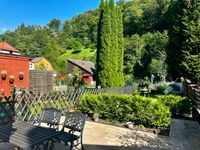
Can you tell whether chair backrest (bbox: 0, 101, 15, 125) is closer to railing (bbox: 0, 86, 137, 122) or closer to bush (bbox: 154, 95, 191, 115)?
railing (bbox: 0, 86, 137, 122)

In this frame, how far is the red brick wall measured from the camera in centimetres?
1739

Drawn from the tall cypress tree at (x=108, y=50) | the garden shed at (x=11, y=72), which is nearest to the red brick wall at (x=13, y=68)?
the garden shed at (x=11, y=72)

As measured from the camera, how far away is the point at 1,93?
16641 millimetres

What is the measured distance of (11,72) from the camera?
18219 millimetres

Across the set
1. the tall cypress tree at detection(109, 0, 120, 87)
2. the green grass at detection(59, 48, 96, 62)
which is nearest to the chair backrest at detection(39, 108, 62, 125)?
the tall cypress tree at detection(109, 0, 120, 87)

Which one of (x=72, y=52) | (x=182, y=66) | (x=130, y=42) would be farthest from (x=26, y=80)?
(x=72, y=52)

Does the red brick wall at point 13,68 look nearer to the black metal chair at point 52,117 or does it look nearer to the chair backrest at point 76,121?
the black metal chair at point 52,117

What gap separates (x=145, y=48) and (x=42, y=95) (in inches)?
1221

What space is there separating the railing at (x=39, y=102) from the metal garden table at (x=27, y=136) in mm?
2263

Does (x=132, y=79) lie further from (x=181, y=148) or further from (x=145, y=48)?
(x=181, y=148)

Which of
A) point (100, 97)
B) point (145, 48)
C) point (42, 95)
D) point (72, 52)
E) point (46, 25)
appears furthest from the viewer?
point (46, 25)

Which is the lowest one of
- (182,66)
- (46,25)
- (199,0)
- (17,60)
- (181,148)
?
(181,148)

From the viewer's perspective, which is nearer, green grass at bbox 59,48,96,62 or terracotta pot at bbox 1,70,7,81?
terracotta pot at bbox 1,70,7,81

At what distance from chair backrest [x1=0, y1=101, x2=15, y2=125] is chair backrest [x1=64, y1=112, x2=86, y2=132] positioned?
130 centimetres
